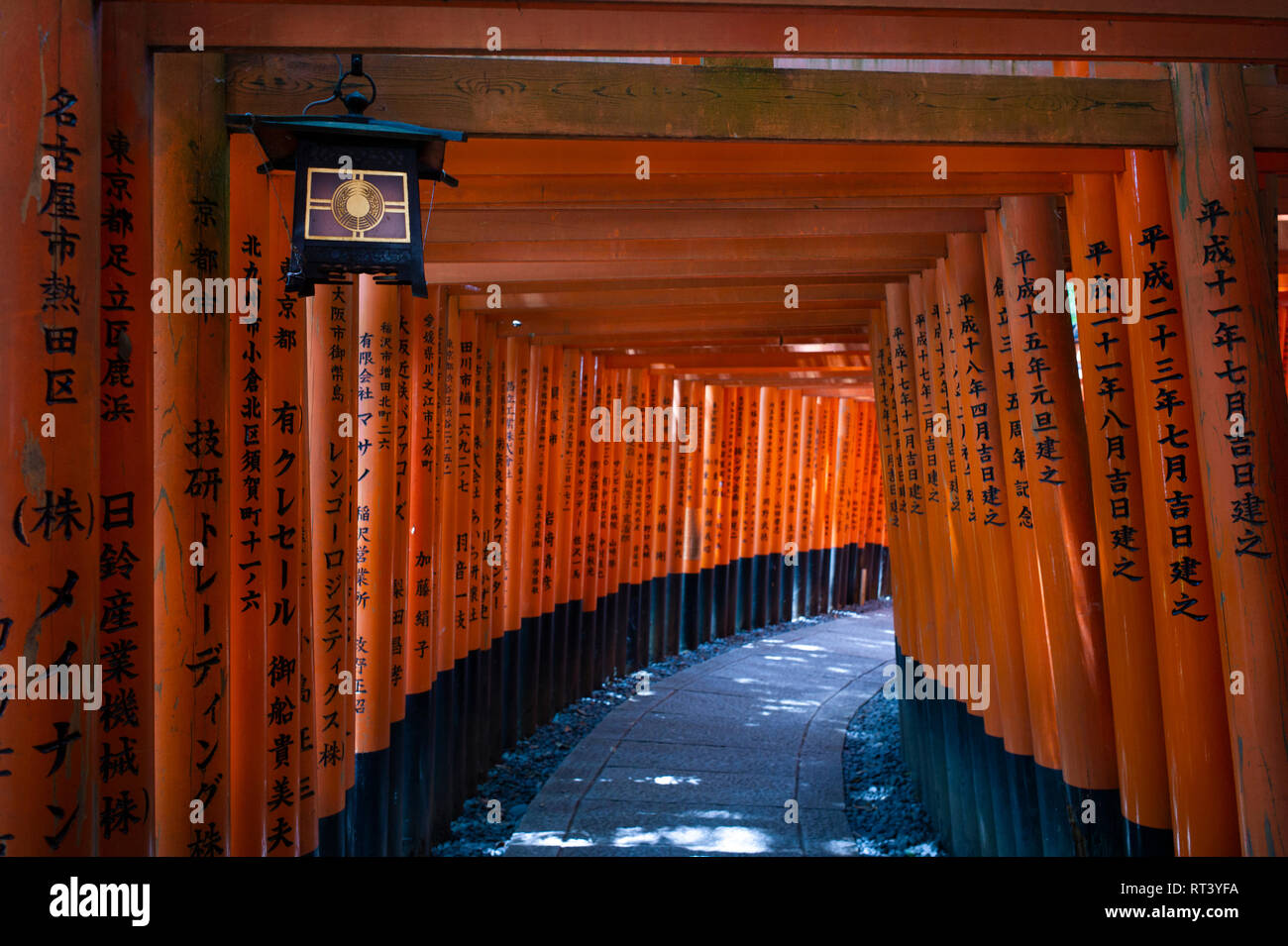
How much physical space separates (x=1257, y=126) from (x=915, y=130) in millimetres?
1467

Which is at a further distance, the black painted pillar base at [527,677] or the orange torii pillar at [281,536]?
the black painted pillar base at [527,677]

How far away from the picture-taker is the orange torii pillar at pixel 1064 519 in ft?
13.8

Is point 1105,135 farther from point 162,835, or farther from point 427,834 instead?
point 427,834

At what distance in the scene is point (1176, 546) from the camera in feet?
11.8

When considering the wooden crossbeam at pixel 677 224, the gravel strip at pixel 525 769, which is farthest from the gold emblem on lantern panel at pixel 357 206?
the gravel strip at pixel 525 769

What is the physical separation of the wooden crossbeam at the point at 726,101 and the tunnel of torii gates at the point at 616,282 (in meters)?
0.01

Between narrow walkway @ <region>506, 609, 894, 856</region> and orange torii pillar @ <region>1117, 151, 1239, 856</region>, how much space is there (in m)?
2.96

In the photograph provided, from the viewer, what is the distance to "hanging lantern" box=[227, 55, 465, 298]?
3043 mm

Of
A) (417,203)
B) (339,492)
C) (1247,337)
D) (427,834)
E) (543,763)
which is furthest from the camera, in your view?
Answer: (543,763)

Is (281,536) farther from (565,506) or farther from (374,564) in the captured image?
(565,506)

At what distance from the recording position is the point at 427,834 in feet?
20.3

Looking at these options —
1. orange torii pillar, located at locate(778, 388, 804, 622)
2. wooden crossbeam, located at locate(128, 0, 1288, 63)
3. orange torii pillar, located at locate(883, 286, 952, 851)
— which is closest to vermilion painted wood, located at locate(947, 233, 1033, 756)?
orange torii pillar, located at locate(883, 286, 952, 851)

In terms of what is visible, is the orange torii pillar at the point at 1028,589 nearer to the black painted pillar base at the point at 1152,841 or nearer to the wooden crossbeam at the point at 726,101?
the black painted pillar base at the point at 1152,841
